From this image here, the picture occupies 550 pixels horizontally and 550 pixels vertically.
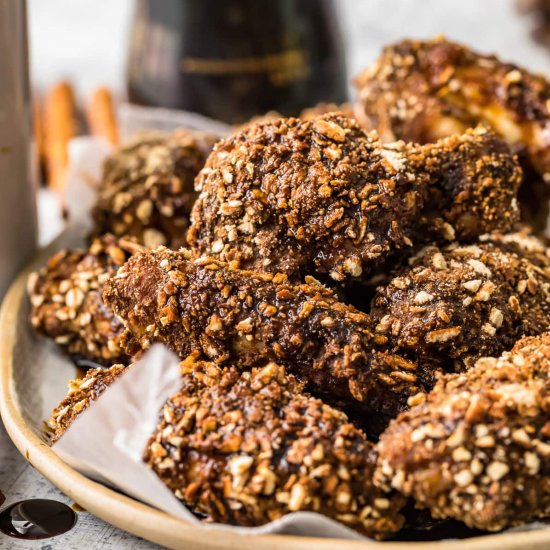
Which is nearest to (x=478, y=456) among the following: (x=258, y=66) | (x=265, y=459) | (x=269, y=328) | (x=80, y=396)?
(x=265, y=459)

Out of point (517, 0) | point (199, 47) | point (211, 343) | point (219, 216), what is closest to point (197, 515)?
point (211, 343)

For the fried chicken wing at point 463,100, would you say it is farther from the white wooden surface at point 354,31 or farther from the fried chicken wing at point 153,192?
the white wooden surface at point 354,31

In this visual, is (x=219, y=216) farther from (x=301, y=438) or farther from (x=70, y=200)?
(x=70, y=200)

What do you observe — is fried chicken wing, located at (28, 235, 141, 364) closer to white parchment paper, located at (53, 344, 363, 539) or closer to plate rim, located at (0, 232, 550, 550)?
plate rim, located at (0, 232, 550, 550)

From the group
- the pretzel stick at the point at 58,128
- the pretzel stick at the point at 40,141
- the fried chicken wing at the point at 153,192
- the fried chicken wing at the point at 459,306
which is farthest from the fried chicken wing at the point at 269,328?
the pretzel stick at the point at 40,141

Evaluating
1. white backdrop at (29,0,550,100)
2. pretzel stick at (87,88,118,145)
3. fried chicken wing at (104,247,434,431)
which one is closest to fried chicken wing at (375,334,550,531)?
fried chicken wing at (104,247,434,431)
